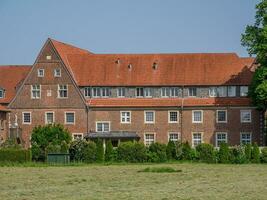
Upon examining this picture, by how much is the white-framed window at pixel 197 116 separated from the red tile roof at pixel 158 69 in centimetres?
333

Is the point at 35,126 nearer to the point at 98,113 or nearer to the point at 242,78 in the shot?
the point at 98,113

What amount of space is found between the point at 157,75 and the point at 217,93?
23.3 ft

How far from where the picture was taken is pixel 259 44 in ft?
218

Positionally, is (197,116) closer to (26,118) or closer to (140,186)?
(26,118)

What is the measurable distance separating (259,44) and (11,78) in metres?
33.7

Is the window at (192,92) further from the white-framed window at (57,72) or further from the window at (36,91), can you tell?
the window at (36,91)

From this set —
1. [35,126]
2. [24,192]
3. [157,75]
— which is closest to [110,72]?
[157,75]

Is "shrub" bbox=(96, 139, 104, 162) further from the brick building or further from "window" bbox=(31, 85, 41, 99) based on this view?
"window" bbox=(31, 85, 41, 99)

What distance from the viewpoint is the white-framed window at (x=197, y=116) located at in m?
80.0

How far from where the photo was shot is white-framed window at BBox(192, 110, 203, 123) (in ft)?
262

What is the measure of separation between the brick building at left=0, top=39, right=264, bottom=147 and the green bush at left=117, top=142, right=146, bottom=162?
533 inches

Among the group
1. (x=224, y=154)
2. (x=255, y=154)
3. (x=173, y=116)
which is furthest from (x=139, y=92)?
(x=255, y=154)

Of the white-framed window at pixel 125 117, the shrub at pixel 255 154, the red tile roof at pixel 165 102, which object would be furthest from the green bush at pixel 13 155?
the shrub at pixel 255 154

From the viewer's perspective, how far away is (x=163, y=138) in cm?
8006
